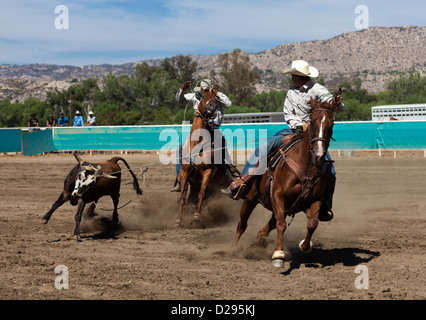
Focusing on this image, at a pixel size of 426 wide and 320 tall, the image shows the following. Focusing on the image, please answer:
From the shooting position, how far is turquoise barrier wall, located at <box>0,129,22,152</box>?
94.2 ft

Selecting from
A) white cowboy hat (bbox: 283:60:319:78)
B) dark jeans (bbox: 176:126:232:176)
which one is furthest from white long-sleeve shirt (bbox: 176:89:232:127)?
white cowboy hat (bbox: 283:60:319:78)

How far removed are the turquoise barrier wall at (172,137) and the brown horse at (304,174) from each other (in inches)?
557

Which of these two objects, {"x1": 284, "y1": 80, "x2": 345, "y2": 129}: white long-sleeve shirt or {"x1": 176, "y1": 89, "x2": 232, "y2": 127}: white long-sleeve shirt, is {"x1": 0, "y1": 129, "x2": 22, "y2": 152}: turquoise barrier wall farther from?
{"x1": 284, "y1": 80, "x2": 345, "y2": 129}: white long-sleeve shirt

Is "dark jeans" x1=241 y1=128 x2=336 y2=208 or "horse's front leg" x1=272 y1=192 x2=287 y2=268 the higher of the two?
"dark jeans" x1=241 y1=128 x2=336 y2=208

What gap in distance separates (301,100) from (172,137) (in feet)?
62.1

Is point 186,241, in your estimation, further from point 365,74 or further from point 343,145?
point 365,74

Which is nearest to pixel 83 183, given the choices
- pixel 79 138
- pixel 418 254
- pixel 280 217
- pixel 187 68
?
pixel 280 217

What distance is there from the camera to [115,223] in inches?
438

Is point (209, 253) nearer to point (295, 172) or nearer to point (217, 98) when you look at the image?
point (295, 172)

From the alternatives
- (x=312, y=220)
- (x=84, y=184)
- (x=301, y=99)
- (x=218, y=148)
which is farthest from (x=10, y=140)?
(x=312, y=220)

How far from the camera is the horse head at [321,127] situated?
7.10 m

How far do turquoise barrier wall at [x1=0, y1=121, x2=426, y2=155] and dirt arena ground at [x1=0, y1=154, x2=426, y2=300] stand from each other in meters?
8.58

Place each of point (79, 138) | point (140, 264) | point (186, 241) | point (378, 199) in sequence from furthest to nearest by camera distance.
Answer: point (79, 138), point (378, 199), point (186, 241), point (140, 264)
